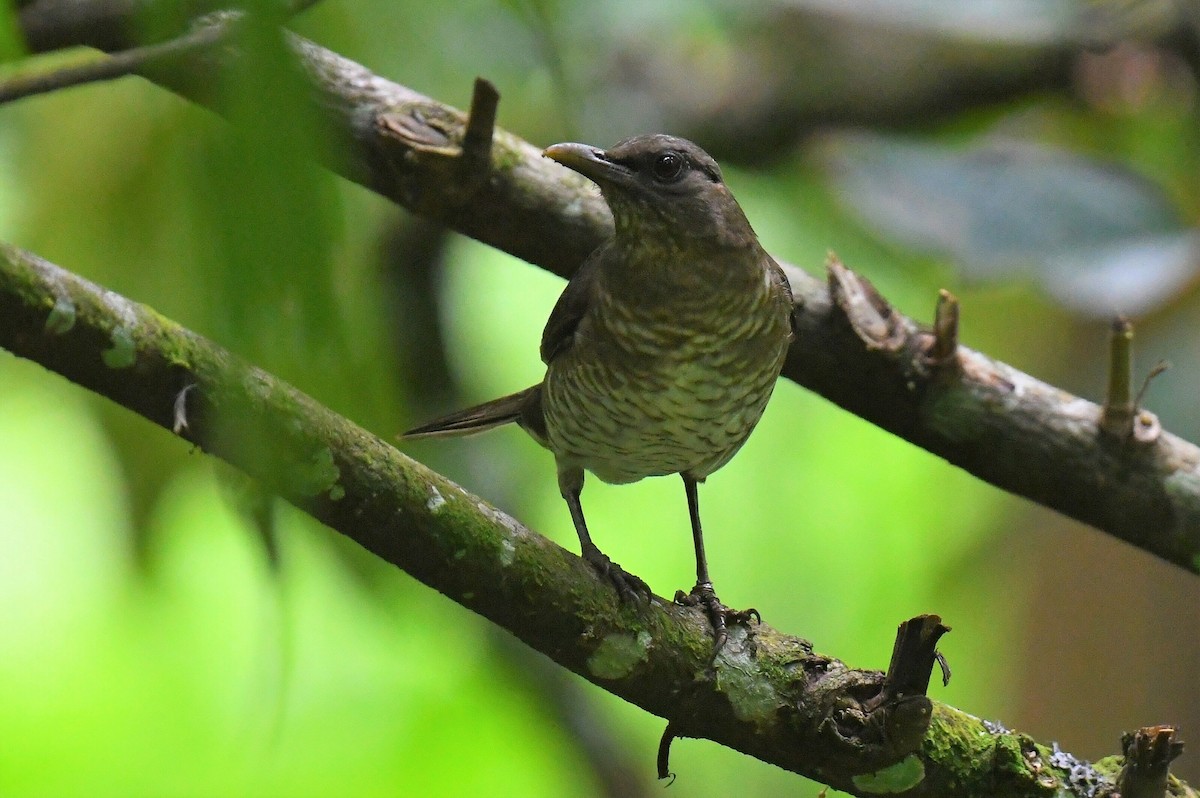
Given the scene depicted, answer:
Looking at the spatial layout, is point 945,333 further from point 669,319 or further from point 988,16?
point 988,16

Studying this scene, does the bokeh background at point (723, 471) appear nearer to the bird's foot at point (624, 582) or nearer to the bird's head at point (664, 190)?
the bird's head at point (664, 190)

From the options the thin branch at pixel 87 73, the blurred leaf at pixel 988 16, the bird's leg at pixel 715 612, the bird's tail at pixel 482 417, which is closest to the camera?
the thin branch at pixel 87 73

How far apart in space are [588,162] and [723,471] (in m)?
3.91

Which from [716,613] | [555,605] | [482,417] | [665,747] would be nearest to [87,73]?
[555,605]

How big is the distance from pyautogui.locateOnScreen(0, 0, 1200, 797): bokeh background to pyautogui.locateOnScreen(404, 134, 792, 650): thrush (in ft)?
2.82

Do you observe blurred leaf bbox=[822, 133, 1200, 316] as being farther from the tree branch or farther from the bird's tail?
the tree branch

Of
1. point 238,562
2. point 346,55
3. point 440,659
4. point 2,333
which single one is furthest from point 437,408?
point 346,55

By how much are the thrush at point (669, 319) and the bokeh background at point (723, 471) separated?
0.86 metres

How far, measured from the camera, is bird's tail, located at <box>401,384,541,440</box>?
10.3ft

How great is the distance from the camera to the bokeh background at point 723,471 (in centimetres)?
404

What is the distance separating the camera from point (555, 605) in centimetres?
216

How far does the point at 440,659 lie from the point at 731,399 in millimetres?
3432

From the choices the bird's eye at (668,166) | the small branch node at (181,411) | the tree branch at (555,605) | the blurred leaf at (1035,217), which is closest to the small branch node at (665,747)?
the tree branch at (555,605)

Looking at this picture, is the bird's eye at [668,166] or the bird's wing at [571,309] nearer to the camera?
the bird's eye at [668,166]
